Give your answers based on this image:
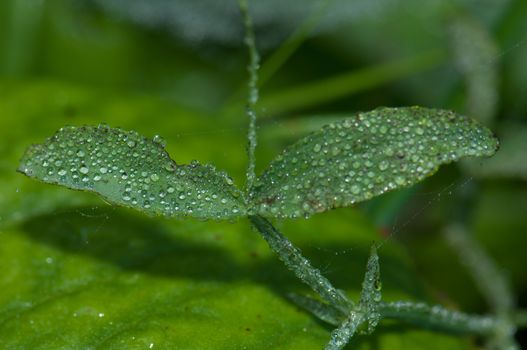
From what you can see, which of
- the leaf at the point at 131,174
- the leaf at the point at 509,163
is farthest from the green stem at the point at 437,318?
the leaf at the point at 509,163

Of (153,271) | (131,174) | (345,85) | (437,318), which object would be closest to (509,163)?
(345,85)

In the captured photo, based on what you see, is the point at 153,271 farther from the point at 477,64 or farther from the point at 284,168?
the point at 477,64

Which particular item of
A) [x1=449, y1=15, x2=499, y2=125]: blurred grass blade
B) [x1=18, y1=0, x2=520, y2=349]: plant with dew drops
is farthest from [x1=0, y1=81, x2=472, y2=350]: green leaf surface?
[x1=449, y1=15, x2=499, y2=125]: blurred grass blade

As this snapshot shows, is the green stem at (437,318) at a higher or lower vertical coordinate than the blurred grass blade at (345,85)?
lower

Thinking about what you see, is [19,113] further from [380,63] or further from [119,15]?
[380,63]

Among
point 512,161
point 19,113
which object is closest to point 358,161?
point 19,113

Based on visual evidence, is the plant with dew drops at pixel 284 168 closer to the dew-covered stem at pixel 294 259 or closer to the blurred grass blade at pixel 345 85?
the dew-covered stem at pixel 294 259
